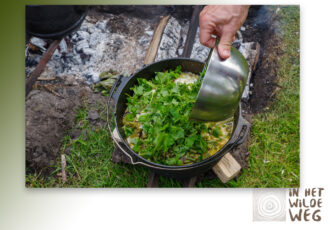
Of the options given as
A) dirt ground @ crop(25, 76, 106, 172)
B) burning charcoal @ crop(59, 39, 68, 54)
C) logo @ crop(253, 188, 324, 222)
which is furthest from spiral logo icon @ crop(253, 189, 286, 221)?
burning charcoal @ crop(59, 39, 68, 54)

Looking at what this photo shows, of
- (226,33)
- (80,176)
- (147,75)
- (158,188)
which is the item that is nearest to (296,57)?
(226,33)

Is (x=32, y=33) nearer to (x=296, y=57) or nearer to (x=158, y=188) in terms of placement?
(x=158, y=188)

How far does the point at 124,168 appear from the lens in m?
1.74

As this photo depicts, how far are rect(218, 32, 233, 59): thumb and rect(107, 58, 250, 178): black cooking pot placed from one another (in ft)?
0.60

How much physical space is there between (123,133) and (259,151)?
68cm

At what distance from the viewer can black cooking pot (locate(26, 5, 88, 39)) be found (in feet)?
5.42

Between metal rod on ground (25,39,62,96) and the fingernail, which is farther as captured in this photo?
metal rod on ground (25,39,62,96)

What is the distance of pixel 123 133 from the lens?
62.9 inches

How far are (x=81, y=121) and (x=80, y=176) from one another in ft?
0.91

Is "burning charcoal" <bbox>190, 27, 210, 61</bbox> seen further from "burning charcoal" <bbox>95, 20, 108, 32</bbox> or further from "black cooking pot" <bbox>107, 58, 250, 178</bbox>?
"burning charcoal" <bbox>95, 20, 108, 32</bbox>

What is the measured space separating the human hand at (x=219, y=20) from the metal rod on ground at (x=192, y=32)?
0.10ft

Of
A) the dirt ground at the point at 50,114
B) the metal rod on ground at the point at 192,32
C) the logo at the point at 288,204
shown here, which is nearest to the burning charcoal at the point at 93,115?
the dirt ground at the point at 50,114

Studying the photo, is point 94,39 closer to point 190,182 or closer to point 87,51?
point 87,51

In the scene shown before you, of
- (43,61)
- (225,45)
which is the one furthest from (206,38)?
(43,61)
